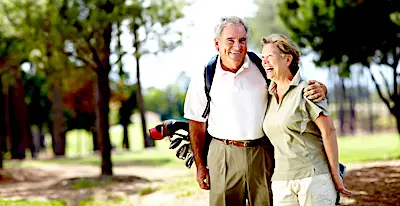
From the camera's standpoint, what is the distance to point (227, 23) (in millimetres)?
3627

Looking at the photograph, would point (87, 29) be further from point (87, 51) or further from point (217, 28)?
point (217, 28)

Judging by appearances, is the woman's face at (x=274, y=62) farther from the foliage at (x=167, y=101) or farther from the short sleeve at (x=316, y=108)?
the foliage at (x=167, y=101)

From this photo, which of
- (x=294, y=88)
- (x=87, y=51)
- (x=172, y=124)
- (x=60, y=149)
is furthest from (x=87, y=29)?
(x=60, y=149)

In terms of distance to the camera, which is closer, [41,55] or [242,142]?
[242,142]

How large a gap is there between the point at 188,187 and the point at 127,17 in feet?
17.4

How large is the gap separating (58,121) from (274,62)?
24.5m

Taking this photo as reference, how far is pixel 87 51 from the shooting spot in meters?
13.9

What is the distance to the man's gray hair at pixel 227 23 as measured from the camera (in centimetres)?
363

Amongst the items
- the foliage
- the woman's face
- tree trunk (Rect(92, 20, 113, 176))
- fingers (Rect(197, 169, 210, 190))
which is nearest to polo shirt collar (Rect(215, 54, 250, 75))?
the woman's face

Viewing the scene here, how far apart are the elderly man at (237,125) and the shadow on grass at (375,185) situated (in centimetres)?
423

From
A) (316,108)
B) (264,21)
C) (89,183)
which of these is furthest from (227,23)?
(264,21)

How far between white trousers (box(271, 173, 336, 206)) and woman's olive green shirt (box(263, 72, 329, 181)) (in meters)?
0.03

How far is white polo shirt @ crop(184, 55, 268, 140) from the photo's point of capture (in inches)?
140

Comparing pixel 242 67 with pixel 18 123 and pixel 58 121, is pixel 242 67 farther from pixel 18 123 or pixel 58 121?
pixel 18 123
